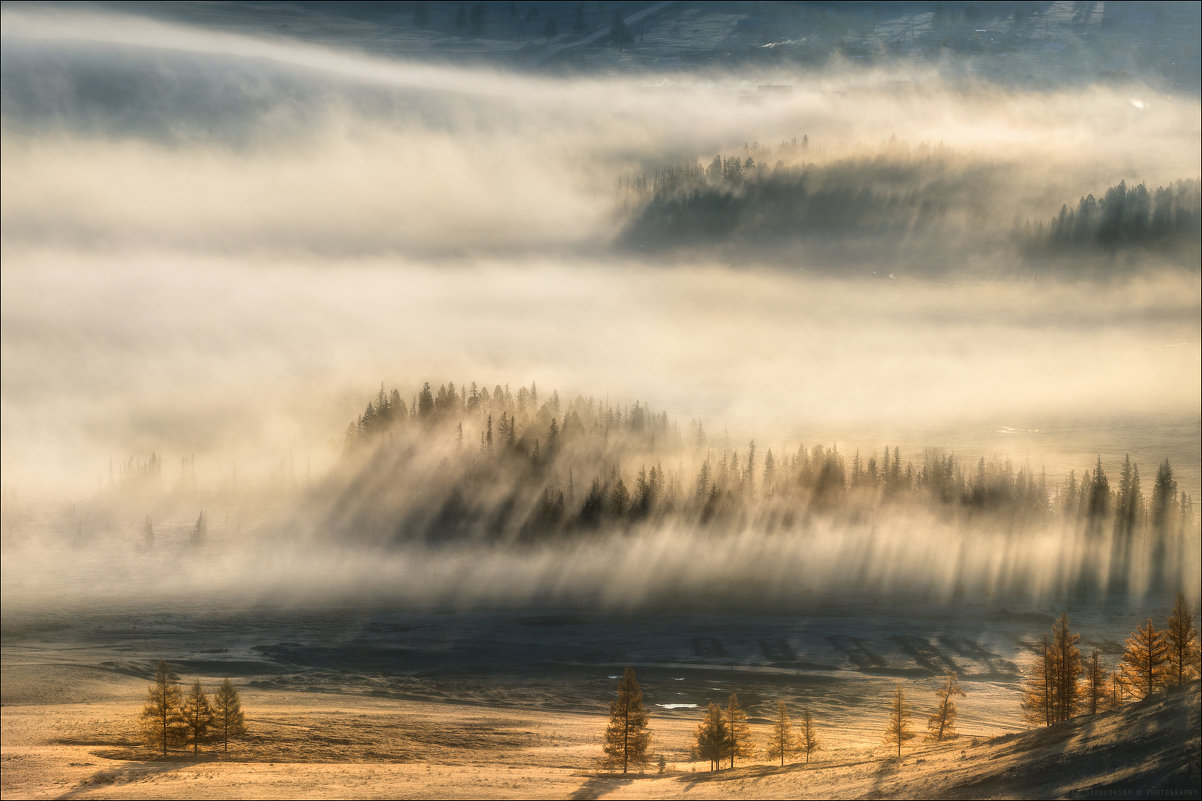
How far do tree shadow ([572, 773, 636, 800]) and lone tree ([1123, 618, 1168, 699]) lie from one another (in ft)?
267

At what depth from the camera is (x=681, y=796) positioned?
6393 inches

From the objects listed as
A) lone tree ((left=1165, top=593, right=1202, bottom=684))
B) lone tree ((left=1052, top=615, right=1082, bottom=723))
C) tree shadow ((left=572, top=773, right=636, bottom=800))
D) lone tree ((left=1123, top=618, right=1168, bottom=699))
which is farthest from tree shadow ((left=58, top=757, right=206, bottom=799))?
lone tree ((left=1165, top=593, right=1202, bottom=684))

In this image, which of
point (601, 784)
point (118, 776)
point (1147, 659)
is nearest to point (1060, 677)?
point (1147, 659)

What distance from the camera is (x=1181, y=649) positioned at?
169375 mm

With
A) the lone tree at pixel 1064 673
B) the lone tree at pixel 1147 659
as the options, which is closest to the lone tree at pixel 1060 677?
the lone tree at pixel 1064 673

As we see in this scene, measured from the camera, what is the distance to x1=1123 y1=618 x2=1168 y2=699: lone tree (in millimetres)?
168625

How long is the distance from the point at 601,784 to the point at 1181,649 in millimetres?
92059

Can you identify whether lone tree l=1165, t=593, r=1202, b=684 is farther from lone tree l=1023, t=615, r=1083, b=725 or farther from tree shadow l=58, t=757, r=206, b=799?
tree shadow l=58, t=757, r=206, b=799

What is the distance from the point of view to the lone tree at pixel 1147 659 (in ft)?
553

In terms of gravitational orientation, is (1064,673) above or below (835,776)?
above

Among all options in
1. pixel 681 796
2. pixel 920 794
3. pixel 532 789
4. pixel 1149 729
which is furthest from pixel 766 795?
pixel 1149 729

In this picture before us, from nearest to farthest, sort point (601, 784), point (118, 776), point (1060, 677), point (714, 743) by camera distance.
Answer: point (601, 784) → point (118, 776) → point (1060, 677) → point (714, 743)

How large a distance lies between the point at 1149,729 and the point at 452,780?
10340cm

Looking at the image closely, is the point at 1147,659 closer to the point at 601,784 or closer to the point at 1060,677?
the point at 1060,677
